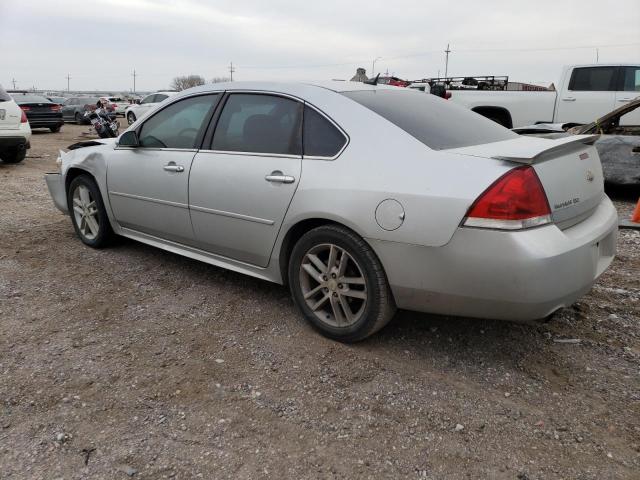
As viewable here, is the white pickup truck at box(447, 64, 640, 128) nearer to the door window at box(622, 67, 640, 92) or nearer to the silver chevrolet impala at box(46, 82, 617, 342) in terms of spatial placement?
the door window at box(622, 67, 640, 92)

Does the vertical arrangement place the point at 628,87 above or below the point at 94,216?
above

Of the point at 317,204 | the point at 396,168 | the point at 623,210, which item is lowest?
the point at 623,210

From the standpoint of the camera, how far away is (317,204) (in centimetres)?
285

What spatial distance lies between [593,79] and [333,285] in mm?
8752

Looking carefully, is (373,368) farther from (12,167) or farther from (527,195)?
(12,167)

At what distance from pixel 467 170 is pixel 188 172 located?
6.46 ft

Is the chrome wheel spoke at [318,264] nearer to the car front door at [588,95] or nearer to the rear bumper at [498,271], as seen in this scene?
the rear bumper at [498,271]

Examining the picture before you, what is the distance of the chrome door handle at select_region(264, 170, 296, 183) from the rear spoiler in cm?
113

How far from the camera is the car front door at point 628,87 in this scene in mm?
9047

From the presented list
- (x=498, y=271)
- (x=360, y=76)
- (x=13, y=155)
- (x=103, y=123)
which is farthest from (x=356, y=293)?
(x=103, y=123)

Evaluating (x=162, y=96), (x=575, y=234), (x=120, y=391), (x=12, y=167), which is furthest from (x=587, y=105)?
(x=162, y=96)

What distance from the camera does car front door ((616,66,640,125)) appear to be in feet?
29.7

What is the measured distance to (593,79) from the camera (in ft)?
31.0

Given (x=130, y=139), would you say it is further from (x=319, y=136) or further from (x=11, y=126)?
(x=11, y=126)
